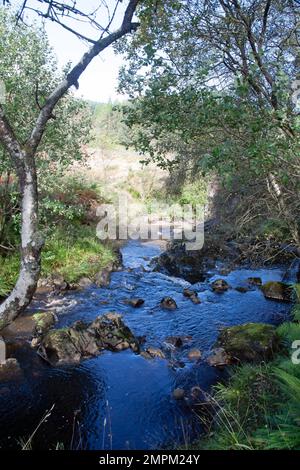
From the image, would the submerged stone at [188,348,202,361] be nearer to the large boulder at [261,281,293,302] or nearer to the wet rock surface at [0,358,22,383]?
the wet rock surface at [0,358,22,383]

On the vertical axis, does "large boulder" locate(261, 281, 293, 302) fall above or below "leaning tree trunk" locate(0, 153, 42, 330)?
below

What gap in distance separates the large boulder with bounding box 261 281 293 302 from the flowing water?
0.26 m

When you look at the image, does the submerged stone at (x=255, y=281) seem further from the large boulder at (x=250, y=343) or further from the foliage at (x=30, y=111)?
the foliage at (x=30, y=111)

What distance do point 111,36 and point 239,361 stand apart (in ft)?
20.4

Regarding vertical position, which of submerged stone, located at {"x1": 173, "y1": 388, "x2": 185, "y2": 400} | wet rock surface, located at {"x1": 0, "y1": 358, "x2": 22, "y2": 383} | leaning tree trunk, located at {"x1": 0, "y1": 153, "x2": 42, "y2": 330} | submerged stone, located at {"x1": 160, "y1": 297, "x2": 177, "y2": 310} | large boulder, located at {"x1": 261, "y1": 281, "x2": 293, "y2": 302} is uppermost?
leaning tree trunk, located at {"x1": 0, "y1": 153, "x2": 42, "y2": 330}

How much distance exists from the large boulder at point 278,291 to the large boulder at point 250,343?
10.1 ft

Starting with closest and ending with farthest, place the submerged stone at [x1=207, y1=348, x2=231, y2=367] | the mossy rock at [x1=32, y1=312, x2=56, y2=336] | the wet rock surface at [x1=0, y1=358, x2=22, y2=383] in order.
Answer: the wet rock surface at [x1=0, y1=358, x2=22, y2=383] < the submerged stone at [x1=207, y1=348, x2=231, y2=367] < the mossy rock at [x1=32, y1=312, x2=56, y2=336]

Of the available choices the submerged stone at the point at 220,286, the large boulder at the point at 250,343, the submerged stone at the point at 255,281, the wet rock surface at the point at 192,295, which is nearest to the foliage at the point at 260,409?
the large boulder at the point at 250,343

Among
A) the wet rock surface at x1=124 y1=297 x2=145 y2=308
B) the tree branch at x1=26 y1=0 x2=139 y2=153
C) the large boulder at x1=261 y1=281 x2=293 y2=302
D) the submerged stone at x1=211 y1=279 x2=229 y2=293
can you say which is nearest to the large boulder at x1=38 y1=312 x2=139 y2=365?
the wet rock surface at x1=124 y1=297 x2=145 y2=308

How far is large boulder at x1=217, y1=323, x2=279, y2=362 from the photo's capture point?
718 centimetres

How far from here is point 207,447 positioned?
4461 mm

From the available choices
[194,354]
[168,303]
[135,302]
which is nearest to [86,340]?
[194,354]

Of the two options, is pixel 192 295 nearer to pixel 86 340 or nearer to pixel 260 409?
pixel 86 340
